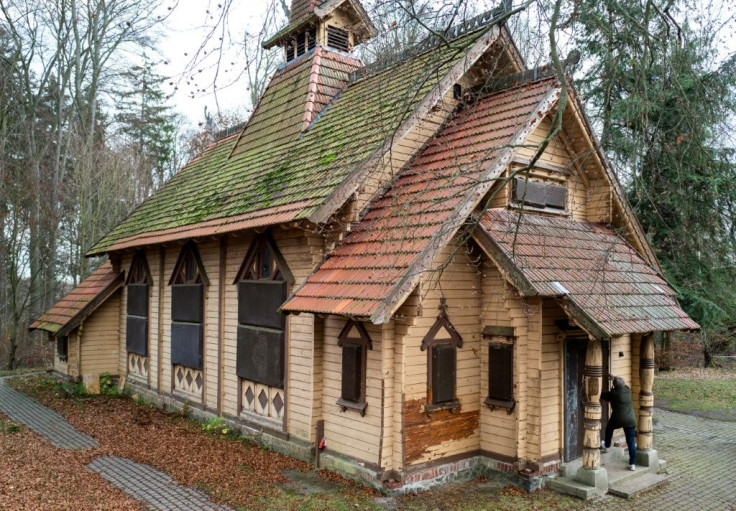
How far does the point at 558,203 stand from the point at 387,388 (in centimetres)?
481

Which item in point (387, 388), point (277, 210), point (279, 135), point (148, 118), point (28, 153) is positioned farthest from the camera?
point (148, 118)

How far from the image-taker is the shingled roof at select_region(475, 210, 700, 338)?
8188mm

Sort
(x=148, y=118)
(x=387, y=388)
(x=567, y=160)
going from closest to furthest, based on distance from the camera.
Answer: (x=387, y=388)
(x=567, y=160)
(x=148, y=118)

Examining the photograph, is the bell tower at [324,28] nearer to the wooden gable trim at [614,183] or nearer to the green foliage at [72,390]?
the wooden gable trim at [614,183]

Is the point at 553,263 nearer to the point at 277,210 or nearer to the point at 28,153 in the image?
the point at 277,210

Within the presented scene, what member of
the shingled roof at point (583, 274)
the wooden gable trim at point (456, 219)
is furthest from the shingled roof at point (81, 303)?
the shingled roof at point (583, 274)

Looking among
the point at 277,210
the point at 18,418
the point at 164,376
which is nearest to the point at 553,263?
the point at 277,210

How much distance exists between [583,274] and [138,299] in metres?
11.7

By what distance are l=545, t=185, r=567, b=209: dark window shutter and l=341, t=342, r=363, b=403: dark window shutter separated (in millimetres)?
4431

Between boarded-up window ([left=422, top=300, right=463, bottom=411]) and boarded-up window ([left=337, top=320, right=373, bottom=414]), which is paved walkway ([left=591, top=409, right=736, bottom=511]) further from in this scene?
boarded-up window ([left=337, top=320, right=373, bottom=414])

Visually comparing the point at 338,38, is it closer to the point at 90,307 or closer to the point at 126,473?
the point at 90,307

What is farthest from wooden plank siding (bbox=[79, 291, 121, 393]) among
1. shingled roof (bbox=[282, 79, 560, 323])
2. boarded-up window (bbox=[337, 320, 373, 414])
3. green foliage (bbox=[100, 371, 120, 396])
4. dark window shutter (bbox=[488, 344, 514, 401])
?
dark window shutter (bbox=[488, 344, 514, 401])

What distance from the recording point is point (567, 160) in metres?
10.7

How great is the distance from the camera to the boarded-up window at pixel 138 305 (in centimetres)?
1524
